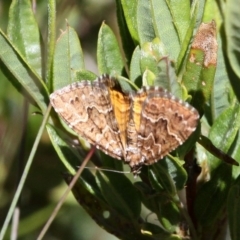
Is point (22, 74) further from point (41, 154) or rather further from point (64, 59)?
point (41, 154)

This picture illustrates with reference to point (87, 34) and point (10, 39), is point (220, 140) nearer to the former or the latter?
point (10, 39)

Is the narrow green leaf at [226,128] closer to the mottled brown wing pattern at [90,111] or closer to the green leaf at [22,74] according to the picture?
the mottled brown wing pattern at [90,111]

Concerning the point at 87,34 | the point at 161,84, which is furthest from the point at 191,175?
the point at 87,34

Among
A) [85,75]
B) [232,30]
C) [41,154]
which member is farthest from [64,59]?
[41,154]

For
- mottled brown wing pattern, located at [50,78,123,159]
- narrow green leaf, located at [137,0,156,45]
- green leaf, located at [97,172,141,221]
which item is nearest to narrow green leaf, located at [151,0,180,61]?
narrow green leaf, located at [137,0,156,45]

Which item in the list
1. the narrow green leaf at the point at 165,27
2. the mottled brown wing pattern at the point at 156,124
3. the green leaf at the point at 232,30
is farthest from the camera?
the narrow green leaf at the point at 165,27

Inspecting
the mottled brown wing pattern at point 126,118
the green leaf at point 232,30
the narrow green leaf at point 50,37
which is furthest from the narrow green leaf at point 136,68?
the green leaf at point 232,30
